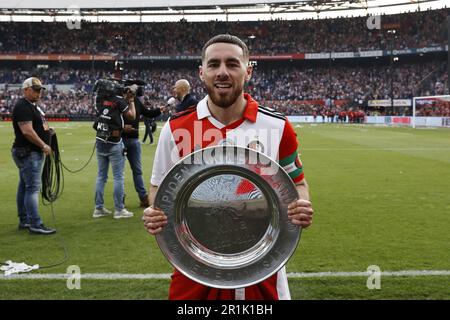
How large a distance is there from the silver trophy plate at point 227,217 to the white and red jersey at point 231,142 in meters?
0.34

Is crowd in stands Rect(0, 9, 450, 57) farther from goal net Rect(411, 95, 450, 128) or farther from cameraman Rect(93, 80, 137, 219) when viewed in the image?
cameraman Rect(93, 80, 137, 219)

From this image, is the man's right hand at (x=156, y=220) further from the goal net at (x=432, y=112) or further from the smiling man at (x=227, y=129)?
the goal net at (x=432, y=112)

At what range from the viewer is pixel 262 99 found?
5478 centimetres

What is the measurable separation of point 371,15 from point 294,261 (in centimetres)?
5828

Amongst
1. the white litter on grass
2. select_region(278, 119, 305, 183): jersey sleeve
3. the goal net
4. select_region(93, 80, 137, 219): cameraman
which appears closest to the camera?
select_region(278, 119, 305, 183): jersey sleeve

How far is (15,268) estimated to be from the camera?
4.70 meters

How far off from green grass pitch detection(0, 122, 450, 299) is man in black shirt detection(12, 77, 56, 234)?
36 cm

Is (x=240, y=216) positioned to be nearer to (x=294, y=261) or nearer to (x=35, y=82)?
(x=294, y=261)

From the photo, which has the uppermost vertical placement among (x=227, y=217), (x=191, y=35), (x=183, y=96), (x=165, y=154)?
(x=191, y=35)

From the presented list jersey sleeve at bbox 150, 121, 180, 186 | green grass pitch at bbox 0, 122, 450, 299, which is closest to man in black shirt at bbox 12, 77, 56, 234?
green grass pitch at bbox 0, 122, 450, 299

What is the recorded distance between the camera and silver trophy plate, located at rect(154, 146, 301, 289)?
180 centimetres

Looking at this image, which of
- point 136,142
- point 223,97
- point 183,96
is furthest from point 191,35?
point 223,97

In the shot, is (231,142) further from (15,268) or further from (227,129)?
(15,268)

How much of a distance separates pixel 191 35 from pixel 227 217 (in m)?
60.0
